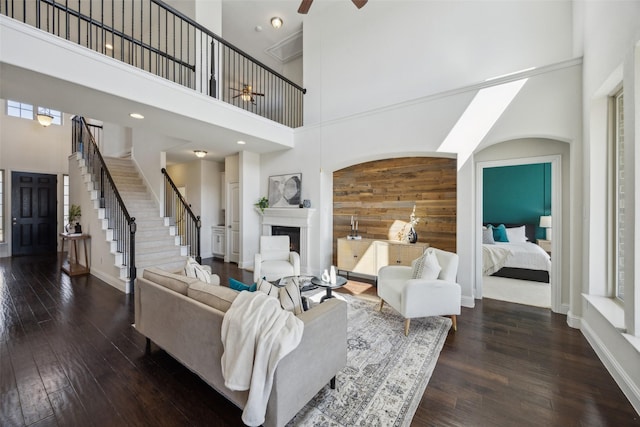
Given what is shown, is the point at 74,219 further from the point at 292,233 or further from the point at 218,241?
the point at 292,233

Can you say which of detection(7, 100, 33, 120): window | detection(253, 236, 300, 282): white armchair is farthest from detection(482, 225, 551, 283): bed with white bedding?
detection(7, 100, 33, 120): window

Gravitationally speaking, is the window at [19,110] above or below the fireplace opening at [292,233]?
above

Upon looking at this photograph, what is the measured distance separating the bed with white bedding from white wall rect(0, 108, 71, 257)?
11.3 m

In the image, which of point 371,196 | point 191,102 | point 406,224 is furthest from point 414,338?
point 191,102

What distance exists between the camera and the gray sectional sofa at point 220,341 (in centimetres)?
153

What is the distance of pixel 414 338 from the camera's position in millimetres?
2830

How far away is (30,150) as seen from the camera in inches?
289

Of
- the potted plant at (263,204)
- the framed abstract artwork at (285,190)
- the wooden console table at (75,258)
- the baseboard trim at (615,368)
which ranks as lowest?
the baseboard trim at (615,368)

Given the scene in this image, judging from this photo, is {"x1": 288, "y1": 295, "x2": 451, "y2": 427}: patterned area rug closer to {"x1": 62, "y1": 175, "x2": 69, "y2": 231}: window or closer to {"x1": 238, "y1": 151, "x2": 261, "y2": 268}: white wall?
{"x1": 238, "y1": 151, "x2": 261, "y2": 268}: white wall

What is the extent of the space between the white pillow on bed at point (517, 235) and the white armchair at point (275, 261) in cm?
497

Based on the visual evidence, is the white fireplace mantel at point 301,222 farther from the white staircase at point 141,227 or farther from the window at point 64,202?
Result: the window at point 64,202

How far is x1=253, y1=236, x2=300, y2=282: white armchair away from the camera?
4.26 m

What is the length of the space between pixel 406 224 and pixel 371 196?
891 mm

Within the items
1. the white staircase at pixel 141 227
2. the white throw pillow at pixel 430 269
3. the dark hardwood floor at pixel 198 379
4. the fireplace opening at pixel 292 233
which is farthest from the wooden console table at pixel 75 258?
the white throw pillow at pixel 430 269
